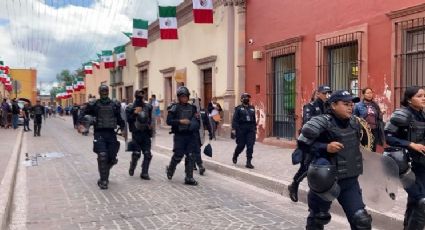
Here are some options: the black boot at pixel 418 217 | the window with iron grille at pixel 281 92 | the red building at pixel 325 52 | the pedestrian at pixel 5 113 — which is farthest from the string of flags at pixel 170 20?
the black boot at pixel 418 217

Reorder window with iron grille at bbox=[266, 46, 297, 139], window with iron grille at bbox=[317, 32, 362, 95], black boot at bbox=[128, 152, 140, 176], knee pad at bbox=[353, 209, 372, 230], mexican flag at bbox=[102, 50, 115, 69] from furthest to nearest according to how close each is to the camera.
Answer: mexican flag at bbox=[102, 50, 115, 69] < window with iron grille at bbox=[266, 46, 297, 139] < window with iron grille at bbox=[317, 32, 362, 95] < black boot at bbox=[128, 152, 140, 176] < knee pad at bbox=[353, 209, 372, 230]

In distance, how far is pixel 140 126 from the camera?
30.1 feet

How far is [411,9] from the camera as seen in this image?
10086 millimetres

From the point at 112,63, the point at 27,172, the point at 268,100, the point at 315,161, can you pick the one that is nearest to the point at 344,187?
the point at 315,161

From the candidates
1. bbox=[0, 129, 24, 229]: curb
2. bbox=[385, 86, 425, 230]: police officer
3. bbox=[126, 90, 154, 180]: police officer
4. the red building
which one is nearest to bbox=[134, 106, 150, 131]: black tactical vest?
bbox=[126, 90, 154, 180]: police officer

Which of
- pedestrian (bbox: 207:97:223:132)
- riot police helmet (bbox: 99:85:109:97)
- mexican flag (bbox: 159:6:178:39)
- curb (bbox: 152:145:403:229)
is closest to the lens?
curb (bbox: 152:145:403:229)

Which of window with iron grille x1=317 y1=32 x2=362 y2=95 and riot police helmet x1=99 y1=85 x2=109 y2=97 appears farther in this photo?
window with iron grille x1=317 y1=32 x2=362 y2=95

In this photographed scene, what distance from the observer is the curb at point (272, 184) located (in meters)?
5.97

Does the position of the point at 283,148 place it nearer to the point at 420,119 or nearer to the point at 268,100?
the point at 268,100

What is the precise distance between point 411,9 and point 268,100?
6.59 metres

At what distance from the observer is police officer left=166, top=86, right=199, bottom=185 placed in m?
8.67

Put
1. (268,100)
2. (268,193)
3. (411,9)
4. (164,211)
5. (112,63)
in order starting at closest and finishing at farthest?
(164,211), (268,193), (411,9), (268,100), (112,63)

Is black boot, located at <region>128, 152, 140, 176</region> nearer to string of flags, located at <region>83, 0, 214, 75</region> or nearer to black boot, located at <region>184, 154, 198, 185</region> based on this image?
black boot, located at <region>184, 154, 198, 185</region>

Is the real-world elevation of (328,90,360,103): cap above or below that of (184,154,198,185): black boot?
above
